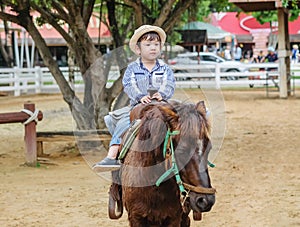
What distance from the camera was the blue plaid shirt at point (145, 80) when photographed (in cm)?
504

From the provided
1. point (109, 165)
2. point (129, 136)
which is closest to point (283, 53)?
point (109, 165)

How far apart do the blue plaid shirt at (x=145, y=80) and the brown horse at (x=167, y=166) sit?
9.7 inches

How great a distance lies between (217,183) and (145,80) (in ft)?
14.6

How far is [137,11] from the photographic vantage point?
39.5 ft

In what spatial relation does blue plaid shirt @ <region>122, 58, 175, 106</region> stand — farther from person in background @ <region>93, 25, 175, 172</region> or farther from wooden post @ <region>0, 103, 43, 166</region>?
wooden post @ <region>0, 103, 43, 166</region>

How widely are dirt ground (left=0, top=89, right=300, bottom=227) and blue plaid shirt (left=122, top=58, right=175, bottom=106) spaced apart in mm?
1111

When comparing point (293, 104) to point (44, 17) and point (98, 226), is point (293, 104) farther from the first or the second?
point (98, 226)

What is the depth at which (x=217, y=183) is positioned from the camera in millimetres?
9219

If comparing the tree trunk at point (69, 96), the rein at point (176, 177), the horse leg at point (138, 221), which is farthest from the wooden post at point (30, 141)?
the rein at point (176, 177)

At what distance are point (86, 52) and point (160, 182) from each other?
25.8 ft

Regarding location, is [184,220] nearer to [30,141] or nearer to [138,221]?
[138,221]

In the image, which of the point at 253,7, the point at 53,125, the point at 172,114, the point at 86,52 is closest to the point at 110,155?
the point at 172,114

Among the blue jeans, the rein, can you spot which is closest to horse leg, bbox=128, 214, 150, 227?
the rein

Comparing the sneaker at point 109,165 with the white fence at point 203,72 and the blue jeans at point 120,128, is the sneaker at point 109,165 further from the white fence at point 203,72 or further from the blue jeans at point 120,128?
the white fence at point 203,72
